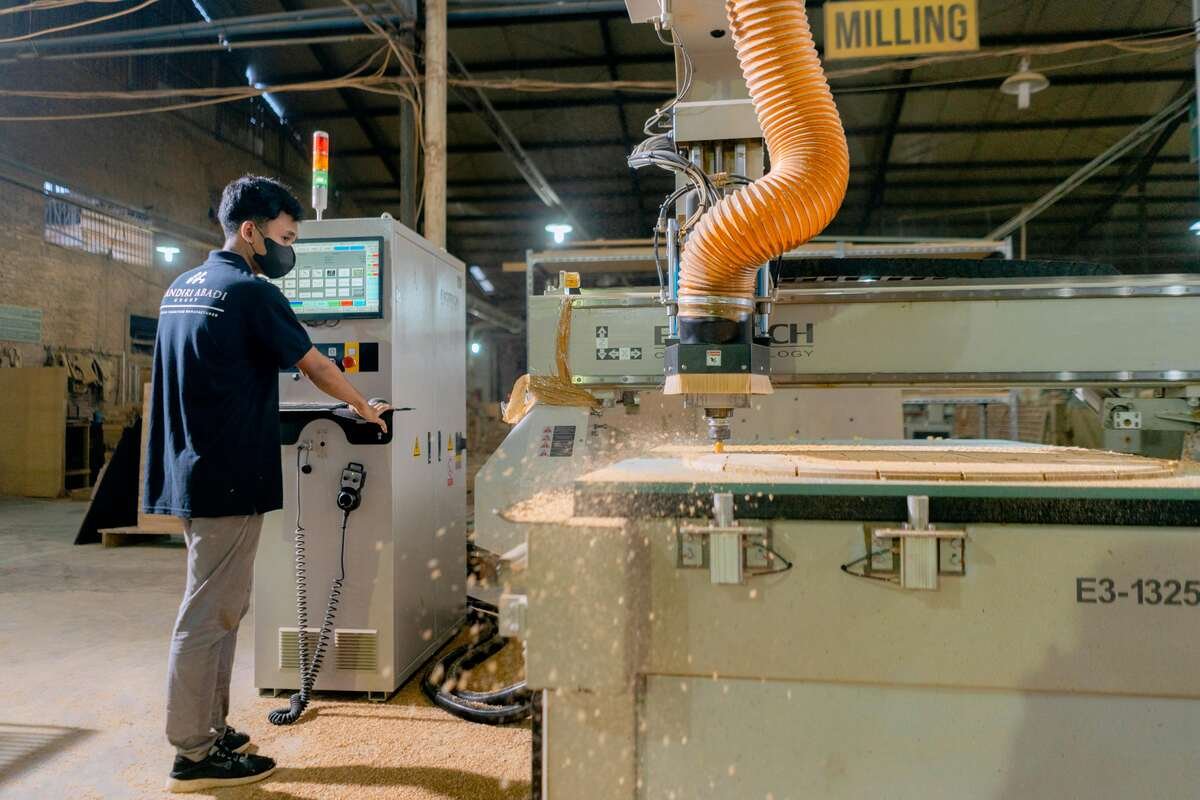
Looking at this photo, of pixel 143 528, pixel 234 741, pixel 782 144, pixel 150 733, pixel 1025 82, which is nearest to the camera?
pixel 782 144

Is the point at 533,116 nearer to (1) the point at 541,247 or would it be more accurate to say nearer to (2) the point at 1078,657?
(1) the point at 541,247

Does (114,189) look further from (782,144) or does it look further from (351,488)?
(782,144)

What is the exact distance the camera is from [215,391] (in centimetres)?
204

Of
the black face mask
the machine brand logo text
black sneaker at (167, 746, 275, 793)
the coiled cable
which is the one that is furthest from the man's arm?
the machine brand logo text

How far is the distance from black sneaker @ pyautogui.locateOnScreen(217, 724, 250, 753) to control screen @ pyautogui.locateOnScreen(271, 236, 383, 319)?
4.72 feet

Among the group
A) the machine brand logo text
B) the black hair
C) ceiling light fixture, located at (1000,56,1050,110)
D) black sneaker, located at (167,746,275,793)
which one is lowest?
black sneaker, located at (167,746,275,793)

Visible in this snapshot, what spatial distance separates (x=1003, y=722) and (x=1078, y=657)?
16 cm

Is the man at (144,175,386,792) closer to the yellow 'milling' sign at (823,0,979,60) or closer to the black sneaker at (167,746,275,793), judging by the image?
the black sneaker at (167,746,275,793)

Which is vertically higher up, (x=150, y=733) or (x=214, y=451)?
(x=214, y=451)

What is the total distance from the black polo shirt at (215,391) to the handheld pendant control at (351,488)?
54 centimetres

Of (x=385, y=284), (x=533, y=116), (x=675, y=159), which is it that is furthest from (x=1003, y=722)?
(x=533, y=116)

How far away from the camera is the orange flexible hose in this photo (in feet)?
5.03

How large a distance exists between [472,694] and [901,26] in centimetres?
322

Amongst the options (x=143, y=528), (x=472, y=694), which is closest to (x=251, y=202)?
(x=472, y=694)
